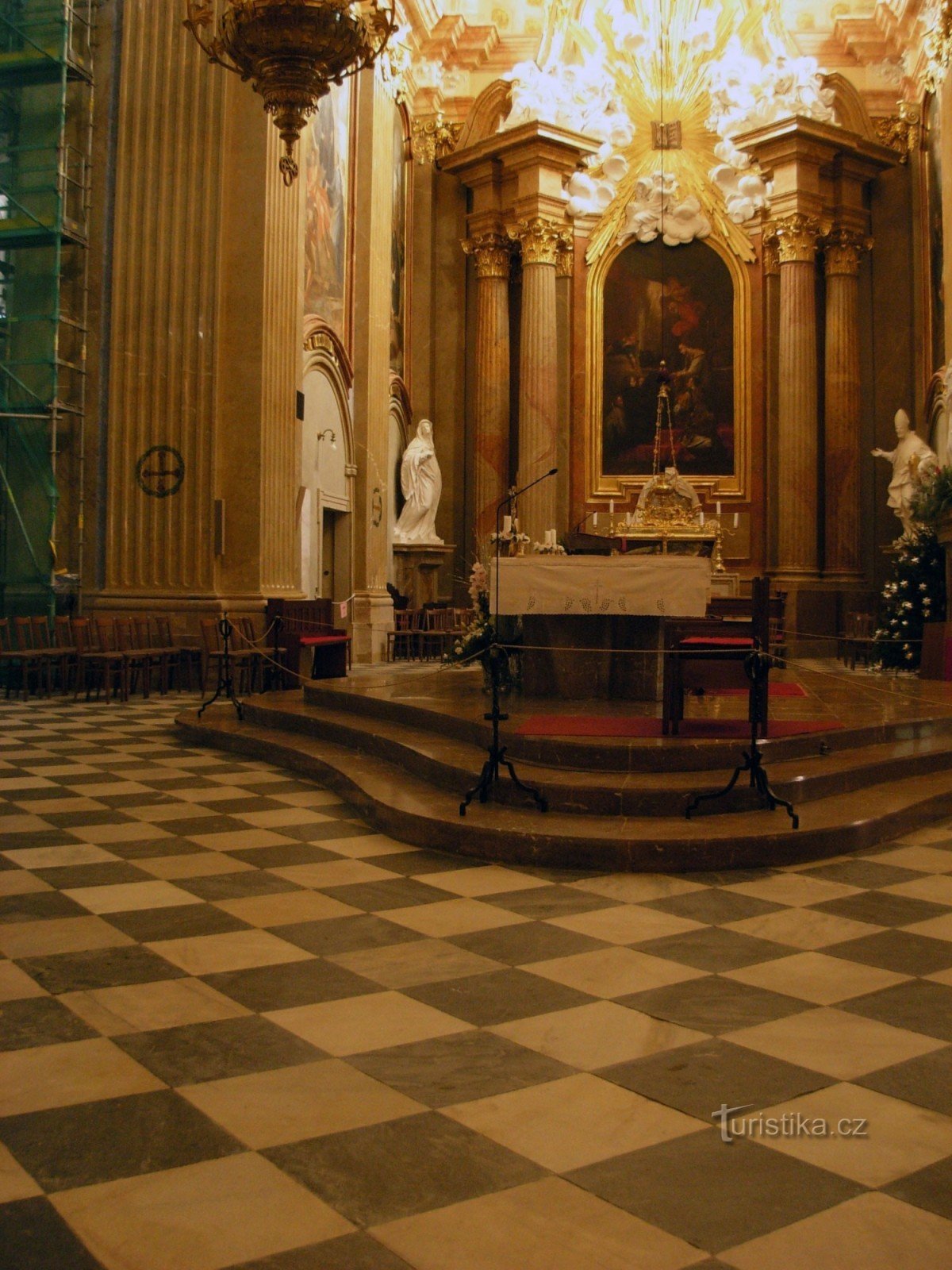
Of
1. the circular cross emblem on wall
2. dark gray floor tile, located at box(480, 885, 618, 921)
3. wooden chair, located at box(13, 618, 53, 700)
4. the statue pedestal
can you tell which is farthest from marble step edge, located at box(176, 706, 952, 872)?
the statue pedestal

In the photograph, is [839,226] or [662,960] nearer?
[662,960]

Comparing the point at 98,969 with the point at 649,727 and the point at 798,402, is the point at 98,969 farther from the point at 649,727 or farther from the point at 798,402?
the point at 798,402

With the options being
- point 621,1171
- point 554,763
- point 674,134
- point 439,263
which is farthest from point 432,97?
point 621,1171

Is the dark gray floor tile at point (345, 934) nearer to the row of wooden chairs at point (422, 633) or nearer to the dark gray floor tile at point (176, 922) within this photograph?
the dark gray floor tile at point (176, 922)

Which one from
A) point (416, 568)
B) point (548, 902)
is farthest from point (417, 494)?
point (548, 902)

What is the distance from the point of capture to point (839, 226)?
19422mm

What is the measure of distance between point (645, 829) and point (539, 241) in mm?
16075

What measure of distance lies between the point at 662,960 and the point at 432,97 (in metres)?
18.9

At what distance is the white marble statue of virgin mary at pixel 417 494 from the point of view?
1869cm

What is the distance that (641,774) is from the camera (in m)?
5.98

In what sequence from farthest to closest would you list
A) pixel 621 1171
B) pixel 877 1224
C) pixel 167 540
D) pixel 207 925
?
pixel 167 540 → pixel 207 925 → pixel 621 1171 → pixel 877 1224

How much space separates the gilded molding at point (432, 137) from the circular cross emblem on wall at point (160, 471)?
31.7 feet

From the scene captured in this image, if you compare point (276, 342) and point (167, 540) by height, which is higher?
point (276, 342)

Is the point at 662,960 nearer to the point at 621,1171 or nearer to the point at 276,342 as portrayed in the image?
the point at 621,1171
